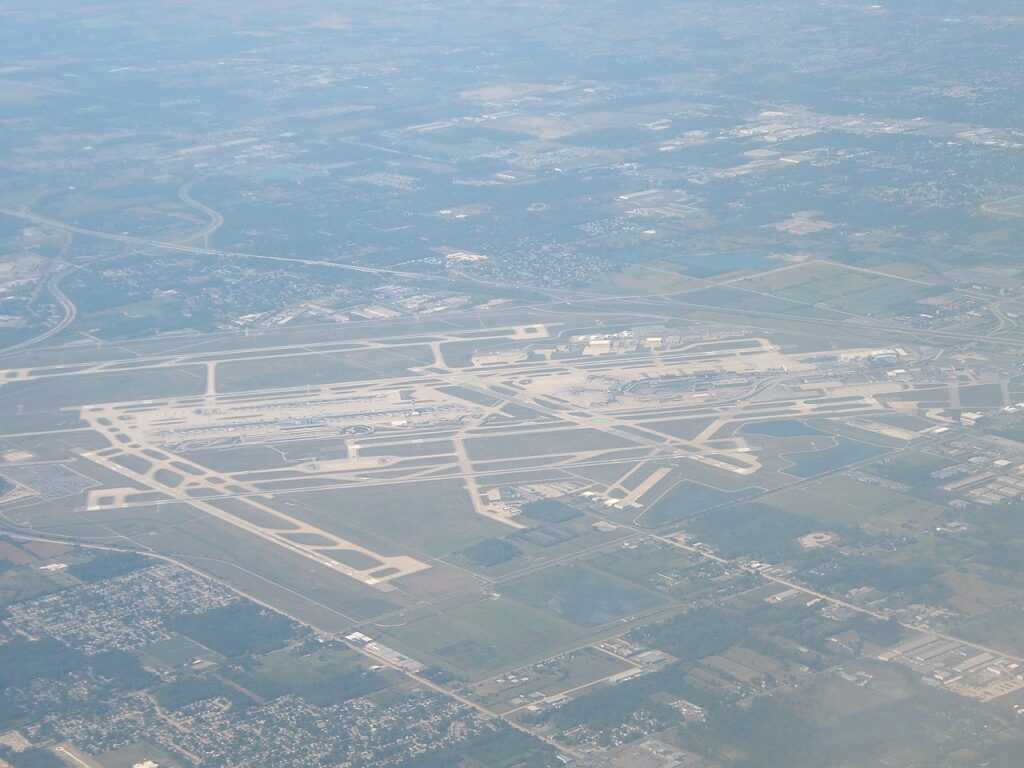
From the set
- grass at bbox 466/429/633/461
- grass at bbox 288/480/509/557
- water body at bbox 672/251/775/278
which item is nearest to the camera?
grass at bbox 288/480/509/557

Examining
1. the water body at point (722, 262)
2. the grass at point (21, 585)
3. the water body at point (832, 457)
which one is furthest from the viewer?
the water body at point (722, 262)

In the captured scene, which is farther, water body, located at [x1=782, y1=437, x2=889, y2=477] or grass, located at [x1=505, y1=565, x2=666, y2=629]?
water body, located at [x1=782, y1=437, x2=889, y2=477]

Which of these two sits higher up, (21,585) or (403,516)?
(403,516)

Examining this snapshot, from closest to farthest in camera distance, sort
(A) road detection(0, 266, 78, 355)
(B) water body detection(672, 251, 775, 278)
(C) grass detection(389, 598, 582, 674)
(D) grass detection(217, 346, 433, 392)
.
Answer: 1. (C) grass detection(389, 598, 582, 674)
2. (D) grass detection(217, 346, 433, 392)
3. (A) road detection(0, 266, 78, 355)
4. (B) water body detection(672, 251, 775, 278)

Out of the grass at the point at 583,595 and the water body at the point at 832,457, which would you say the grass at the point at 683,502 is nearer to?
the water body at the point at 832,457

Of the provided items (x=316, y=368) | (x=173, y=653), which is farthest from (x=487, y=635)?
(x=316, y=368)

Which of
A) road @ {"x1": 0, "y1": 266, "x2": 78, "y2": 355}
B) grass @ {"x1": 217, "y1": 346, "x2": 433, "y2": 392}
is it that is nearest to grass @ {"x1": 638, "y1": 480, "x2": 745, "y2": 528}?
grass @ {"x1": 217, "y1": 346, "x2": 433, "y2": 392}

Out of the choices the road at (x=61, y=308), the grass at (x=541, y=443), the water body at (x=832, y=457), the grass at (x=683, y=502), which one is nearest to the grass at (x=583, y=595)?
the grass at (x=683, y=502)

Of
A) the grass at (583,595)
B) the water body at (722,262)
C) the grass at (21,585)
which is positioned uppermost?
the water body at (722,262)

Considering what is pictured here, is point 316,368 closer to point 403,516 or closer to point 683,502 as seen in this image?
point 403,516

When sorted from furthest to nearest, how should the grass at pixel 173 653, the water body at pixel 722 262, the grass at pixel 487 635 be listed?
the water body at pixel 722 262, the grass at pixel 173 653, the grass at pixel 487 635

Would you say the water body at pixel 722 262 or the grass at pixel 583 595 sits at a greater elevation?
the water body at pixel 722 262

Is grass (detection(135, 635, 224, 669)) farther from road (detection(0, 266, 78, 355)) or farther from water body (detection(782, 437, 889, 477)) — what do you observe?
road (detection(0, 266, 78, 355))
